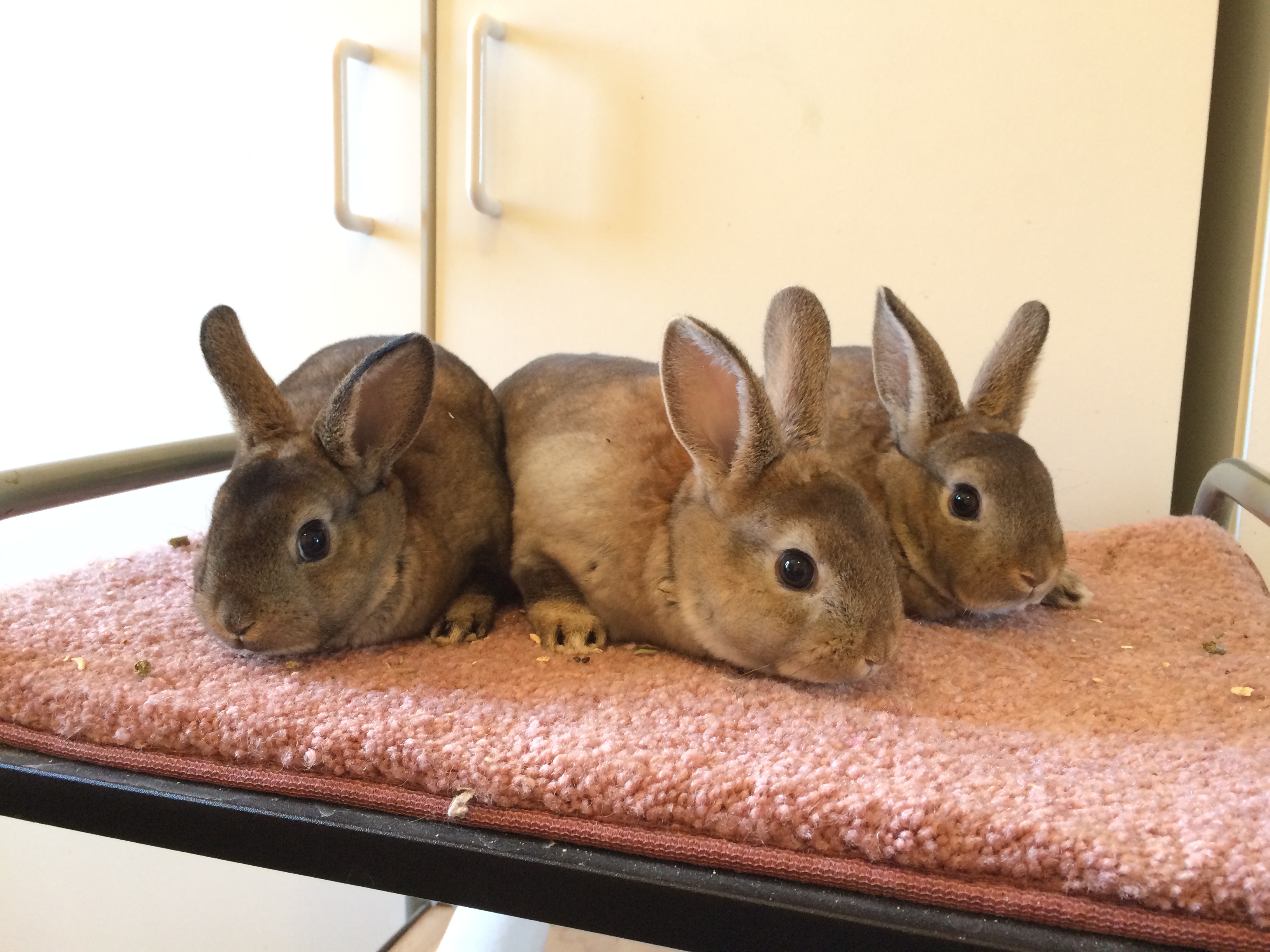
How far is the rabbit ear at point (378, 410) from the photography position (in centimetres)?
131

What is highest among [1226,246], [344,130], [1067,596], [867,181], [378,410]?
→ [344,130]

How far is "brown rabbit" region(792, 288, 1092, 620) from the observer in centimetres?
147

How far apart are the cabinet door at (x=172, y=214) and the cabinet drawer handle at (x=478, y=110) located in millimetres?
154

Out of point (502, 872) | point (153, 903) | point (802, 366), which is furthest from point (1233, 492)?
point (153, 903)

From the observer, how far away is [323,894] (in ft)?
7.83

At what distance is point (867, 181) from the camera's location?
2.13 metres

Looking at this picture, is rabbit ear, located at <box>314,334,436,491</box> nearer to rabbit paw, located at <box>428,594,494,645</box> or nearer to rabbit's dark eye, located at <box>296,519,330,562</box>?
rabbit's dark eye, located at <box>296,519,330,562</box>

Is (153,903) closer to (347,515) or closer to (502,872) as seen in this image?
(347,515)

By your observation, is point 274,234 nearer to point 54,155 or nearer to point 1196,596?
point 54,155

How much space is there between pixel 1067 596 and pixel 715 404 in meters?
0.86

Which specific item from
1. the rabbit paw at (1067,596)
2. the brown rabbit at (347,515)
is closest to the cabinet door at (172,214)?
the brown rabbit at (347,515)

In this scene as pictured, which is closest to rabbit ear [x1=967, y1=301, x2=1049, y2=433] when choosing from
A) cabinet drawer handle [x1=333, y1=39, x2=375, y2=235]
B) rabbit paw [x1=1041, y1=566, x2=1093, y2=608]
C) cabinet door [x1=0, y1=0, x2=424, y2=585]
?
rabbit paw [x1=1041, y1=566, x2=1093, y2=608]

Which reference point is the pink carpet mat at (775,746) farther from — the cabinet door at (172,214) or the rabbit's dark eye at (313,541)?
the cabinet door at (172,214)

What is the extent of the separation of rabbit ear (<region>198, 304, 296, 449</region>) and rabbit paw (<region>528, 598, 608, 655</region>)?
0.48m
